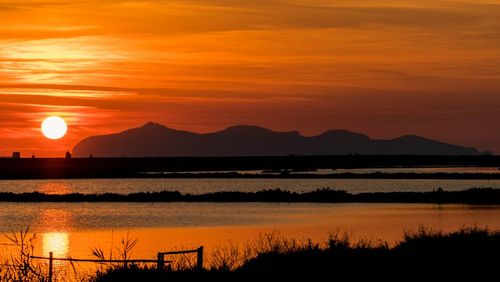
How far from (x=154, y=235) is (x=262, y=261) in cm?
2162

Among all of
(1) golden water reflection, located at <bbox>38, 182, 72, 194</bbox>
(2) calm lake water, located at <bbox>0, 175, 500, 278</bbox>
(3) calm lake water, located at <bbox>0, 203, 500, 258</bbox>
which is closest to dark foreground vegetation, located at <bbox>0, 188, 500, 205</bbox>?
(2) calm lake water, located at <bbox>0, 175, 500, 278</bbox>

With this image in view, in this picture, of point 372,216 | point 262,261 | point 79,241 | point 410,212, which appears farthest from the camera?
point 410,212

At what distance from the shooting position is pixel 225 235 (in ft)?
151

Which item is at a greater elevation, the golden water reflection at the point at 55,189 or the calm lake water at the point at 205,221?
the golden water reflection at the point at 55,189

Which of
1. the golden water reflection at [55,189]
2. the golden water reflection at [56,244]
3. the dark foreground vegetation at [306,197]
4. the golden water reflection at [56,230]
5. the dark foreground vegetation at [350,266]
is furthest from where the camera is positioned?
the golden water reflection at [55,189]

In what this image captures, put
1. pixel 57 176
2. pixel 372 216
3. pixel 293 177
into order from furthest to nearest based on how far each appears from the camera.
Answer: pixel 57 176 < pixel 293 177 < pixel 372 216

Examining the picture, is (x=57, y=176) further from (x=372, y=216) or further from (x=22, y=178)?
(x=372, y=216)

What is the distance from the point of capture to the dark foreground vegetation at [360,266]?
913 inches

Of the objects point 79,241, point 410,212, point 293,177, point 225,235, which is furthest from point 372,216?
point 293,177

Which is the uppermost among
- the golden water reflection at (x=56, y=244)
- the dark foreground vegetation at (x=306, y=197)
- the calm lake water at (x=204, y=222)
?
the dark foreground vegetation at (x=306, y=197)

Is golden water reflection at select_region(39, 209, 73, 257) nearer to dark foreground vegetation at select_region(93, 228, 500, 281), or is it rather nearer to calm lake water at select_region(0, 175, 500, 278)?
calm lake water at select_region(0, 175, 500, 278)

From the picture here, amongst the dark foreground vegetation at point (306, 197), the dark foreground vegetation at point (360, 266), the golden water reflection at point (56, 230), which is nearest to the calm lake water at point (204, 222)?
the golden water reflection at point (56, 230)

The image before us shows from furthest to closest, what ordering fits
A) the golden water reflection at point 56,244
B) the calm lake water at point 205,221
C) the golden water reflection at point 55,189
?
1. the golden water reflection at point 55,189
2. the calm lake water at point 205,221
3. the golden water reflection at point 56,244

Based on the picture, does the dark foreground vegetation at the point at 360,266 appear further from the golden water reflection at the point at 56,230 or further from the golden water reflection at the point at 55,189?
the golden water reflection at the point at 55,189
